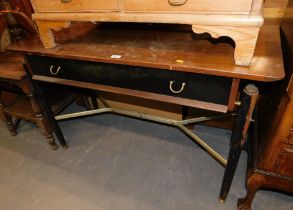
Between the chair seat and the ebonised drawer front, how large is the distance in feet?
0.75

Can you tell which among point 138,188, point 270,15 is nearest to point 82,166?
point 138,188

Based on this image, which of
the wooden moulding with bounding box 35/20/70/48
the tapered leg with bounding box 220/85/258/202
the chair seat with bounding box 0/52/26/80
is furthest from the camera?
the chair seat with bounding box 0/52/26/80

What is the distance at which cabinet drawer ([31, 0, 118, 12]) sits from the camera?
871 mm

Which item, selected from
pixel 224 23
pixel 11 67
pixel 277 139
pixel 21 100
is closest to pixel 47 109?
pixel 11 67

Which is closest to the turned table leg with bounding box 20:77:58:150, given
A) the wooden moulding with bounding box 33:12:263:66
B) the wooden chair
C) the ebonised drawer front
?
the wooden chair

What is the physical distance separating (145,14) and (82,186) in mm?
1170

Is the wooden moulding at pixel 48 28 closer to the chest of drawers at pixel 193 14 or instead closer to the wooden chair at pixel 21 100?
the chest of drawers at pixel 193 14

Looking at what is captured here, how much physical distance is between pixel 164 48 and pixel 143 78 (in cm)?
16

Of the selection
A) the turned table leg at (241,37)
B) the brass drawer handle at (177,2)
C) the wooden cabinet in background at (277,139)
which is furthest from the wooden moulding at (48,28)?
the wooden cabinet in background at (277,139)

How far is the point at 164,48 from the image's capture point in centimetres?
94

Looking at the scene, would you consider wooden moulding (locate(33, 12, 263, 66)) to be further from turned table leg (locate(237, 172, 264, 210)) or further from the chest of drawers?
turned table leg (locate(237, 172, 264, 210))

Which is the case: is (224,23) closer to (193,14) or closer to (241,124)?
(193,14)

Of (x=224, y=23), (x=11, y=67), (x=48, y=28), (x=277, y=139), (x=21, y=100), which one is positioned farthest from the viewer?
(x=21, y=100)

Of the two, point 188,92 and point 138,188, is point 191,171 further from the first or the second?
point 188,92
